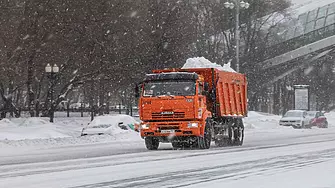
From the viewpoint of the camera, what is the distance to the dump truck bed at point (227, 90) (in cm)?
2627

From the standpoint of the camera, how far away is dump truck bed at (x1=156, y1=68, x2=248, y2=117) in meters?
26.3

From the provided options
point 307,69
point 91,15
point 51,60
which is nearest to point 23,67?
point 51,60

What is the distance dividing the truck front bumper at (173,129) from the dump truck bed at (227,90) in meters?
2.22

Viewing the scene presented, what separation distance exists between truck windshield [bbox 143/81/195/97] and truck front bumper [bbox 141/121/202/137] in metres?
1.01

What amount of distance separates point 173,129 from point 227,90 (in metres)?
4.16

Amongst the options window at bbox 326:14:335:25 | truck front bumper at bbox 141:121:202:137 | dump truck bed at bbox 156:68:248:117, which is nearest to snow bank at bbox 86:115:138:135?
dump truck bed at bbox 156:68:248:117

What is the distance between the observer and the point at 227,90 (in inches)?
1093

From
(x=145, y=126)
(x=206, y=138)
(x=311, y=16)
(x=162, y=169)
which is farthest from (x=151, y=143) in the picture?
(x=311, y=16)

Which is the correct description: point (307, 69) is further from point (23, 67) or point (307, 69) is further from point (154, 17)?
point (23, 67)

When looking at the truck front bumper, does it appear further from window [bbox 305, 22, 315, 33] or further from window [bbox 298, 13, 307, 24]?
window [bbox 298, 13, 307, 24]

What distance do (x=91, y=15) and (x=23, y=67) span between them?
18.3 ft

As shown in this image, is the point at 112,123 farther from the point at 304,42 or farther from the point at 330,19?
the point at 330,19

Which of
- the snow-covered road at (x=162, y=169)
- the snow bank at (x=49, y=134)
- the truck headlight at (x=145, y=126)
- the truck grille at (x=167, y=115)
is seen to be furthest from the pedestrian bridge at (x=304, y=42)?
the snow-covered road at (x=162, y=169)

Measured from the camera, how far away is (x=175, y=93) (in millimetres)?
24484
